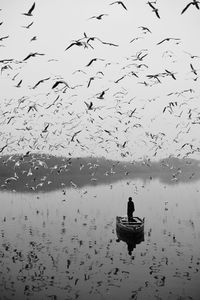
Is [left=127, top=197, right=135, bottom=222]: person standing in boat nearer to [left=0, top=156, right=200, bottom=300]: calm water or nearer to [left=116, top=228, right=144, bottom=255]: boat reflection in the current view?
[left=116, top=228, right=144, bottom=255]: boat reflection

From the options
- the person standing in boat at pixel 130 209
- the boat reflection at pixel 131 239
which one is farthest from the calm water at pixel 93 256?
the person standing in boat at pixel 130 209

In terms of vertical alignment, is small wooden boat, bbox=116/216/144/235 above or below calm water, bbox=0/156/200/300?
above

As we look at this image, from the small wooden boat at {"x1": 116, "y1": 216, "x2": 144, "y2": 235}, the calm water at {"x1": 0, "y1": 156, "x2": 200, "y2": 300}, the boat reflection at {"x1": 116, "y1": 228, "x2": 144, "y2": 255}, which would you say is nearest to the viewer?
the calm water at {"x1": 0, "y1": 156, "x2": 200, "y2": 300}

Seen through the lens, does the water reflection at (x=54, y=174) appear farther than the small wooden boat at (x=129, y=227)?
Yes

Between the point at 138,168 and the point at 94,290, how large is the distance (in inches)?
4863

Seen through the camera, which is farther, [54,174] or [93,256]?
[54,174]

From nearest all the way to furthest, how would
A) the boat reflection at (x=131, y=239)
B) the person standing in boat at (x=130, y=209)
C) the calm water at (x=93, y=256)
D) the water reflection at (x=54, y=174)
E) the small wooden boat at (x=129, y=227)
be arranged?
1. the calm water at (x=93, y=256)
2. the boat reflection at (x=131, y=239)
3. the small wooden boat at (x=129, y=227)
4. the person standing in boat at (x=130, y=209)
5. the water reflection at (x=54, y=174)

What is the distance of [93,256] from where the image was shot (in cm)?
2517

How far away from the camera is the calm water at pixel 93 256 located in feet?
63.4

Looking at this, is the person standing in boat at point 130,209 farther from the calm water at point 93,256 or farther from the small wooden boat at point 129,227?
the calm water at point 93,256

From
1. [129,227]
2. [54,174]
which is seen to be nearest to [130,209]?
[129,227]

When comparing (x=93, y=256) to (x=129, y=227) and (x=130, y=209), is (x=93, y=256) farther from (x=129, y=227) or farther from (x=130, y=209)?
(x=130, y=209)

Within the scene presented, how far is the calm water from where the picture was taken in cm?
1931

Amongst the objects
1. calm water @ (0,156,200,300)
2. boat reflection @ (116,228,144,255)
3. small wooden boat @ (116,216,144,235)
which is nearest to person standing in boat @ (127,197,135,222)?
small wooden boat @ (116,216,144,235)
